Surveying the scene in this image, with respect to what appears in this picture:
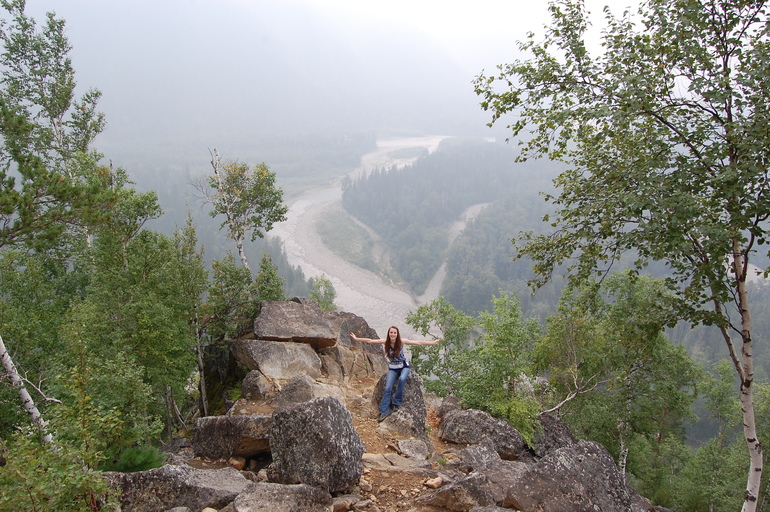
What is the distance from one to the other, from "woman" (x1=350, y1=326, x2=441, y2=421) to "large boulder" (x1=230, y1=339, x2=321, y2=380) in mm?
5784

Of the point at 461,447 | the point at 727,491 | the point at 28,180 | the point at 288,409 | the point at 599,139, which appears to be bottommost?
the point at 727,491

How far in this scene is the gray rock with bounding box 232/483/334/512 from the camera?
8031 mm

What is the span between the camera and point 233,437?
11719mm

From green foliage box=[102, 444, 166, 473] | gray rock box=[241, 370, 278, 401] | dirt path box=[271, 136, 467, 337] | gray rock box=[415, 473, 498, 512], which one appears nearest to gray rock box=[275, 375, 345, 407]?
→ gray rock box=[241, 370, 278, 401]

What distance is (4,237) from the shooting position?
1242 cm

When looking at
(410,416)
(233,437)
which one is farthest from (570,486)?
(233,437)

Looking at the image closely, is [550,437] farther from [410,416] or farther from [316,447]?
[316,447]

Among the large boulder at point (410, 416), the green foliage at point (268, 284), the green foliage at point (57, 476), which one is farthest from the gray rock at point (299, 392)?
the green foliage at point (268, 284)

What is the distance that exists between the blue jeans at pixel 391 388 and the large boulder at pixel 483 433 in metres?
2.24

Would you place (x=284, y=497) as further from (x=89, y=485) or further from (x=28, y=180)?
(x=28, y=180)

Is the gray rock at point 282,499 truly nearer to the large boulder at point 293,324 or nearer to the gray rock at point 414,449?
the gray rock at point 414,449

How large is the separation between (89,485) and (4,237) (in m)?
9.07

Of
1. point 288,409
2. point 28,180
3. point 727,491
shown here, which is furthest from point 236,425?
point 727,491

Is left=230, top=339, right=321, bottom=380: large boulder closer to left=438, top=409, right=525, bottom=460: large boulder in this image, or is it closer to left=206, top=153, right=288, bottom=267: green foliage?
left=438, top=409, right=525, bottom=460: large boulder
